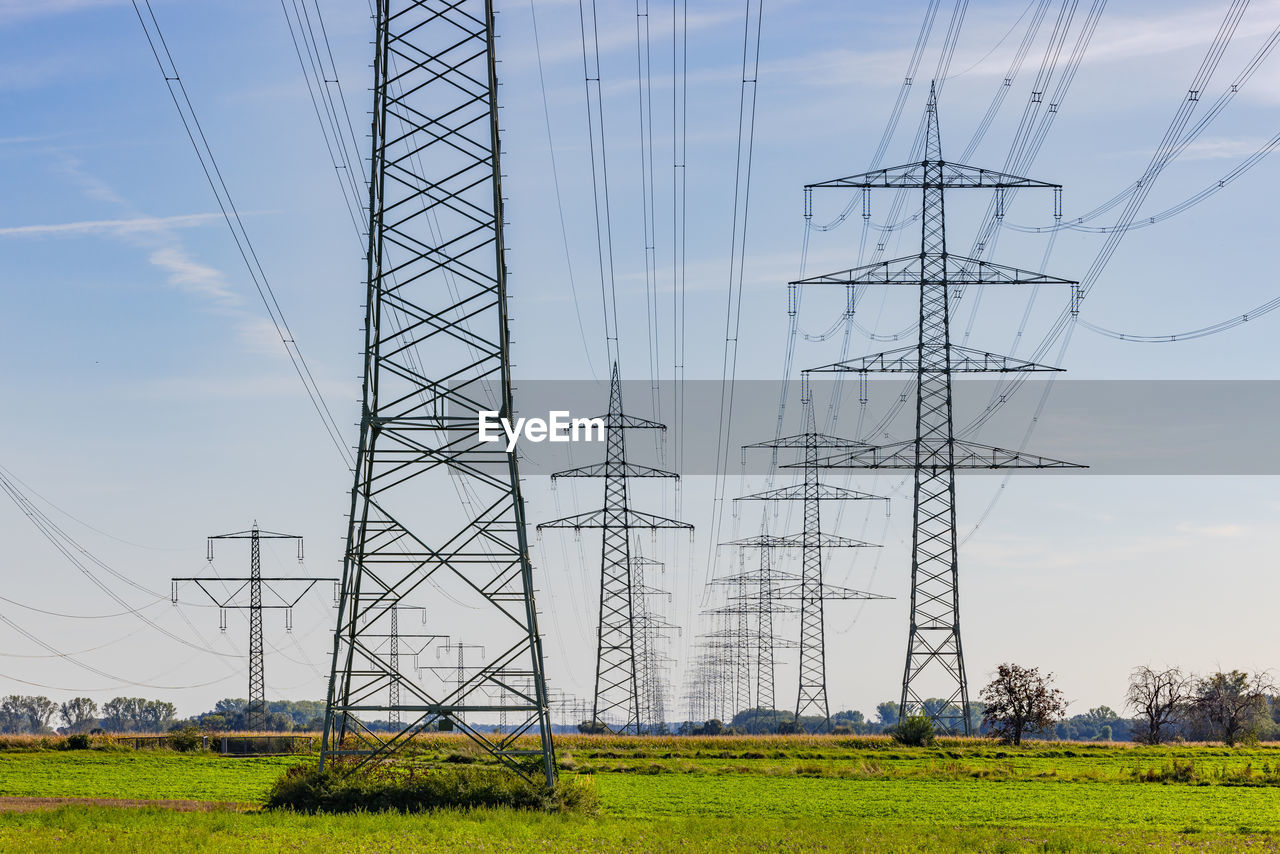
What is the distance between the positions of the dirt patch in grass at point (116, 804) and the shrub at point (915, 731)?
1717 inches

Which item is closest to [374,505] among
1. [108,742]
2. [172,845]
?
[172,845]

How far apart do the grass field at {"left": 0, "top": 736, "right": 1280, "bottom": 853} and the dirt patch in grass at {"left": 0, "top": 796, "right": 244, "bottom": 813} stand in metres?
0.85

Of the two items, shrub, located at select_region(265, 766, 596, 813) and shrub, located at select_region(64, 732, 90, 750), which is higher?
shrub, located at select_region(265, 766, 596, 813)

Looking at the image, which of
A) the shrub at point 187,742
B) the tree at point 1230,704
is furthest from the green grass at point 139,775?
the tree at point 1230,704

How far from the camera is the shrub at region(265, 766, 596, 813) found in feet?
108

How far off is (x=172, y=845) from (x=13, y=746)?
54699 mm

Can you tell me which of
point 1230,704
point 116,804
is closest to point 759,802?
point 116,804

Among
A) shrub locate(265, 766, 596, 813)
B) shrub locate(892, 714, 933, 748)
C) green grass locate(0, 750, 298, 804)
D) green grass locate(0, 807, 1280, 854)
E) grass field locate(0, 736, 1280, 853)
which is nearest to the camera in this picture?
green grass locate(0, 807, 1280, 854)

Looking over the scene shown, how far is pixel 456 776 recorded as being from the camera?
33906 mm

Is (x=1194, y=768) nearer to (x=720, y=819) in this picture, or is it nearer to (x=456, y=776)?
(x=720, y=819)

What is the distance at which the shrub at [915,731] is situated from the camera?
7306 centimetres

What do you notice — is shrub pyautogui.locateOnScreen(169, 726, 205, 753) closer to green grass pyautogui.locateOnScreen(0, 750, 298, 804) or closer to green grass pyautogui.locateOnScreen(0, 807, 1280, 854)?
green grass pyautogui.locateOnScreen(0, 750, 298, 804)

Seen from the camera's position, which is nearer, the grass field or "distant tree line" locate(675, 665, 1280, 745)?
the grass field

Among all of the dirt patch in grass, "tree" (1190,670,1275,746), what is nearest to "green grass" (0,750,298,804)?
the dirt patch in grass
